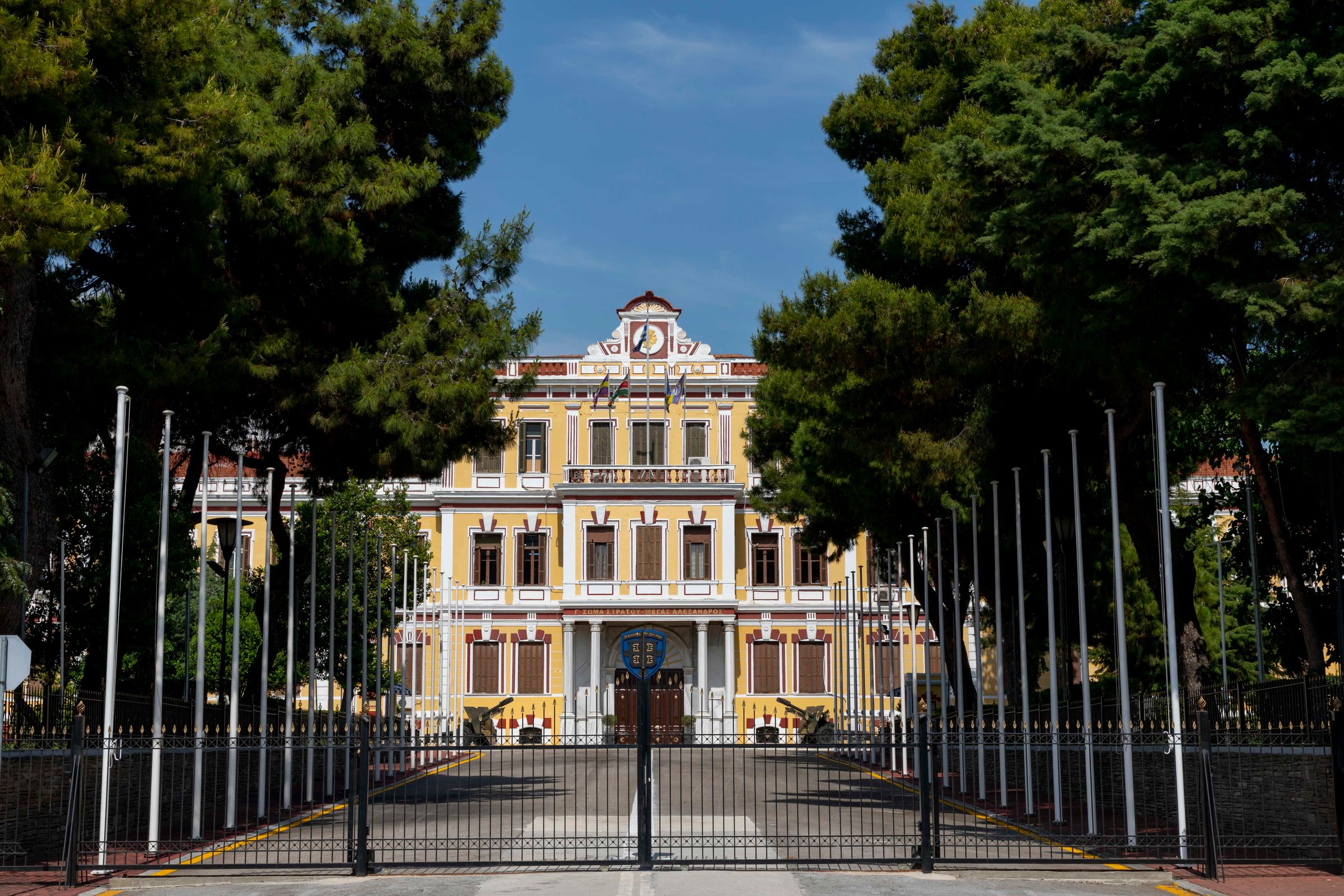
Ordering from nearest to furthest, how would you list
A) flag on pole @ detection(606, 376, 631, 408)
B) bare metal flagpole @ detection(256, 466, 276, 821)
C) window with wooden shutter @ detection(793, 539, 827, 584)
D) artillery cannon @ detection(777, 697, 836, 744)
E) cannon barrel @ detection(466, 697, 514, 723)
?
bare metal flagpole @ detection(256, 466, 276, 821), artillery cannon @ detection(777, 697, 836, 744), cannon barrel @ detection(466, 697, 514, 723), flag on pole @ detection(606, 376, 631, 408), window with wooden shutter @ detection(793, 539, 827, 584)

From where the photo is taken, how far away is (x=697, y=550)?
53.9 m

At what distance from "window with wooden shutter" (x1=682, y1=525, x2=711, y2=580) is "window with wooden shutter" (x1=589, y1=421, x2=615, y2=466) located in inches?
171

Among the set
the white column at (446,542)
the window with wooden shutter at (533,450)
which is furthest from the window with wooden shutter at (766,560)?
the white column at (446,542)

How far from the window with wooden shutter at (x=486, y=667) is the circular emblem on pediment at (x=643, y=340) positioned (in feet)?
39.5

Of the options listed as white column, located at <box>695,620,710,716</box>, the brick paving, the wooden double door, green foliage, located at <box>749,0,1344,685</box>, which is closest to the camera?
the brick paving

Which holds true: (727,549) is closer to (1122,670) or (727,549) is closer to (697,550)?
(697,550)

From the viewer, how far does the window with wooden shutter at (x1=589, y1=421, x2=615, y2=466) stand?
56.0 meters

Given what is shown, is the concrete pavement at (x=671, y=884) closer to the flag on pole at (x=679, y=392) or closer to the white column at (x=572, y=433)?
the flag on pole at (x=679, y=392)

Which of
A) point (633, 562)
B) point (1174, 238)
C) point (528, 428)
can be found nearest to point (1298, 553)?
point (1174, 238)

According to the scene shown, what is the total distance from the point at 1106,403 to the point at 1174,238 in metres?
7.89

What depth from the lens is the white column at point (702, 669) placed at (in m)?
51.4

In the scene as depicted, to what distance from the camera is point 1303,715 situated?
1548cm

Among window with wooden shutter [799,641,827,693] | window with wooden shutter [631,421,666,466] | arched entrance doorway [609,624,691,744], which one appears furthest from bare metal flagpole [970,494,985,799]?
window with wooden shutter [631,421,666,466]

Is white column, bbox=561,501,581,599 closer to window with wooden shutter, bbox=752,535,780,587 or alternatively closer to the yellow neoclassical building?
the yellow neoclassical building
